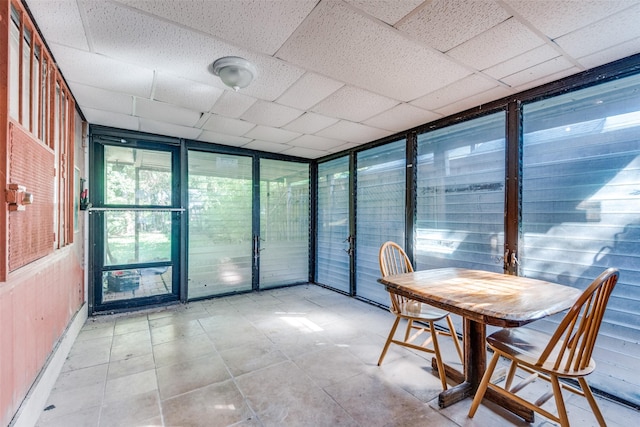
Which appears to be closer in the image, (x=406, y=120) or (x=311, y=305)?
(x=406, y=120)

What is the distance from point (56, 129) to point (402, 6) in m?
2.95

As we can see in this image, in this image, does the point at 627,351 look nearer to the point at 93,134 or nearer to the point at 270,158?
the point at 270,158

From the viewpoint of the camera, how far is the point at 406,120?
3648 mm

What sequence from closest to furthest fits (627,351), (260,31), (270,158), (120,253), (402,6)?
(402,6) → (260,31) → (627,351) → (120,253) → (270,158)

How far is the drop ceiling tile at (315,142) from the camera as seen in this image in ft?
14.6

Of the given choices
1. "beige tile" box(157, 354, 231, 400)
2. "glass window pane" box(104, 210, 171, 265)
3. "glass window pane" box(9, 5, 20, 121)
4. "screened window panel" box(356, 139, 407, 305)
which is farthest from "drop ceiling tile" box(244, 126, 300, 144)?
"beige tile" box(157, 354, 231, 400)

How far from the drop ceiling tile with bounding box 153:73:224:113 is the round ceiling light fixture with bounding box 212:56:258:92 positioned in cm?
37

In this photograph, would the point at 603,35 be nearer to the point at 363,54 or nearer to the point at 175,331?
the point at 363,54

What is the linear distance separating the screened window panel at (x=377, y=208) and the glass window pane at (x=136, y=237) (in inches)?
122

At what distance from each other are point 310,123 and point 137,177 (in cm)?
272

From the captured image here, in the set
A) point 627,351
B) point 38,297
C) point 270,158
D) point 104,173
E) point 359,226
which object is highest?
point 270,158

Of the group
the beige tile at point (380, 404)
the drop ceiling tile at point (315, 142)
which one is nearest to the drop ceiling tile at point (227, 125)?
the drop ceiling tile at point (315, 142)

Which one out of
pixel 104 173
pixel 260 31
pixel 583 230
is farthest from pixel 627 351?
pixel 104 173

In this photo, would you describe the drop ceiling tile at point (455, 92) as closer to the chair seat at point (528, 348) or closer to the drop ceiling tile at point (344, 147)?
the drop ceiling tile at point (344, 147)
